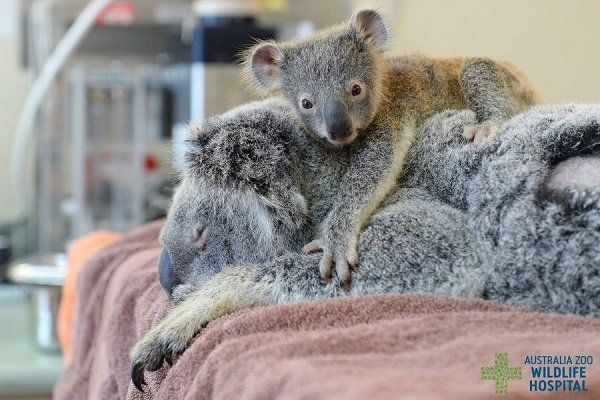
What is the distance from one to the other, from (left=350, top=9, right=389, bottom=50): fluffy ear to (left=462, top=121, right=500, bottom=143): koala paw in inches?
15.8

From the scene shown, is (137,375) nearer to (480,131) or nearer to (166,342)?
(166,342)

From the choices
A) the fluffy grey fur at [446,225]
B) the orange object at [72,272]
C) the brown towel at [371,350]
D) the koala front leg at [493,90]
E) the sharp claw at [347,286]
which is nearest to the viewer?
the brown towel at [371,350]

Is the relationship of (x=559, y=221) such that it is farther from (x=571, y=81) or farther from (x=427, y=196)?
(x=571, y=81)

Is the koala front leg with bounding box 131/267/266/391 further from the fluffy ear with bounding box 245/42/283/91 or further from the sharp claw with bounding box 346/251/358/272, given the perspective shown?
the fluffy ear with bounding box 245/42/283/91

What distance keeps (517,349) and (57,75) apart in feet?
10.0

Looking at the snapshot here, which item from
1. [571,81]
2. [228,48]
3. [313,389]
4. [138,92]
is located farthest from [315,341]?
[138,92]

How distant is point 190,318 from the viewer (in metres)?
1.19

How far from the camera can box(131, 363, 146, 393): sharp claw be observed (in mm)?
1196

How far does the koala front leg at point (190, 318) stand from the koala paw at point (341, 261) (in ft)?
0.34

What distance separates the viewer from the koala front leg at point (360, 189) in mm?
1217

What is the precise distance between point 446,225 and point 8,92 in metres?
3.74

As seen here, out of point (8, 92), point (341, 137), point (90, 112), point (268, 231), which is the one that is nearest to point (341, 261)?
point (268, 231)

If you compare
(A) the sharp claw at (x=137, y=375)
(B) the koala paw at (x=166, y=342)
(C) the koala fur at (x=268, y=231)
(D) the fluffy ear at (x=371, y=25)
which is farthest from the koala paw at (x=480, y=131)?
(A) the sharp claw at (x=137, y=375)

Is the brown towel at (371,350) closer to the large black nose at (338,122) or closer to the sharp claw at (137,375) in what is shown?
the sharp claw at (137,375)
